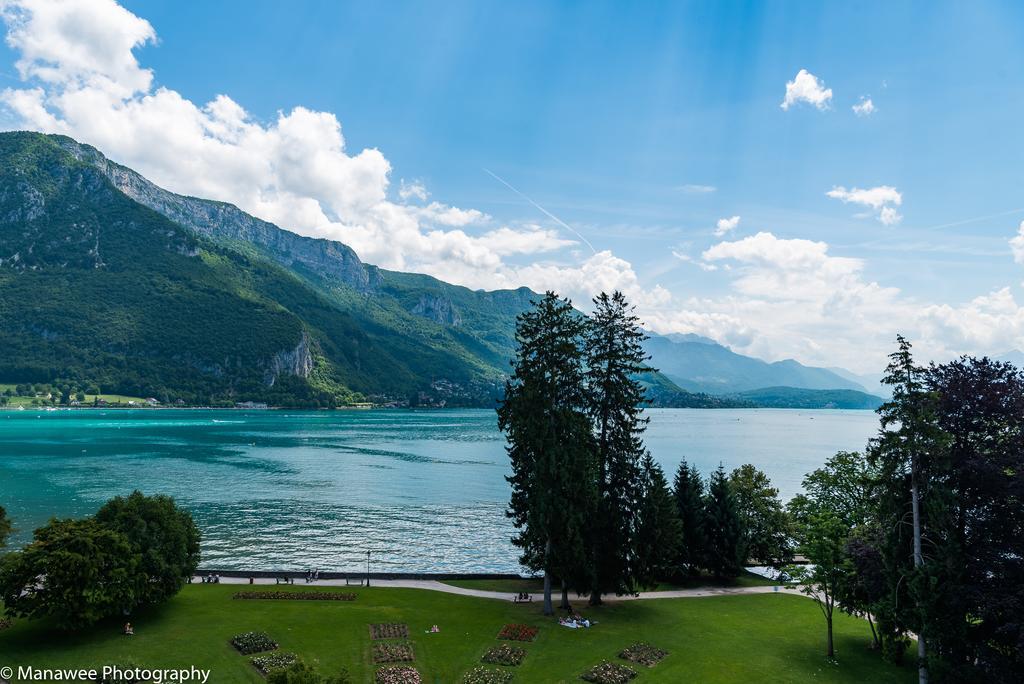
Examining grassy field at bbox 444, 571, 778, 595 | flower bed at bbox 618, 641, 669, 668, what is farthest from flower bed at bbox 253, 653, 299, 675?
grassy field at bbox 444, 571, 778, 595

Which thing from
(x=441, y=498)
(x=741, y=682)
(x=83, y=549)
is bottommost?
(x=441, y=498)

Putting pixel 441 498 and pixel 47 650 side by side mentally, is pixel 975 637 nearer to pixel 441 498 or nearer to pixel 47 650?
pixel 47 650

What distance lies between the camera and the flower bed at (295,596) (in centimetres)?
4372

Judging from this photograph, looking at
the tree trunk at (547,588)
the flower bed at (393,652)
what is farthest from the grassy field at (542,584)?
the flower bed at (393,652)

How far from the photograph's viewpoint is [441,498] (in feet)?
352

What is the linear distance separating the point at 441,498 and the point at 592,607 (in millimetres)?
65902

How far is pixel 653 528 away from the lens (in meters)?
44.4

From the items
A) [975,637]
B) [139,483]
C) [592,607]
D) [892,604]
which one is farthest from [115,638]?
[139,483]

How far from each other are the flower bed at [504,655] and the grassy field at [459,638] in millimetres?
547

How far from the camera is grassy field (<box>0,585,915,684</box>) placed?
32062mm

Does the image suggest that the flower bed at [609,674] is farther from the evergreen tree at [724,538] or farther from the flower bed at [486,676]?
the evergreen tree at [724,538]

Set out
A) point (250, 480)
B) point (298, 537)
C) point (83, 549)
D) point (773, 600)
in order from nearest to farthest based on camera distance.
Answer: point (83, 549) < point (773, 600) < point (298, 537) < point (250, 480)

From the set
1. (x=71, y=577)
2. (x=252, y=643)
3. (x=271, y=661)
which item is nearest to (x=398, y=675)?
(x=271, y=661)

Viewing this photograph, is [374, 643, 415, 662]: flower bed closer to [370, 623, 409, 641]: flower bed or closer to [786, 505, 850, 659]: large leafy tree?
[370, 623, 409, 641]: flower bed
